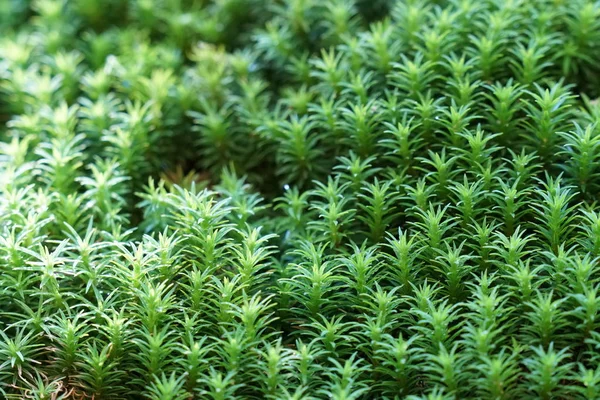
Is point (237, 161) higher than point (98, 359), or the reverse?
point (237, 161)

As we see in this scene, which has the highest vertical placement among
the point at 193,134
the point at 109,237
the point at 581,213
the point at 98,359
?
the point at 193,134

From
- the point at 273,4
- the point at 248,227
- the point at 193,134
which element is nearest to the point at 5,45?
the point at 193,134

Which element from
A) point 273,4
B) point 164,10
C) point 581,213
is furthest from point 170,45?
point 581,213

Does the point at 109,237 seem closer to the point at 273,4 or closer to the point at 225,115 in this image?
the point at 225,115

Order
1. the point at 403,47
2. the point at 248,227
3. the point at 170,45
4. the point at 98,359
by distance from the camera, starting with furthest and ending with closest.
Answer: the point at 170,45 → the point at 403,47 → the point at 248,227 → the point at 98,359

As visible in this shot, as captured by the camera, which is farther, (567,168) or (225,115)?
(225,115)

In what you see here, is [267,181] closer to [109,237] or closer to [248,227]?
[248,227]

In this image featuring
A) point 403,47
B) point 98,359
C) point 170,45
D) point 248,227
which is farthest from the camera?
point 170,45
